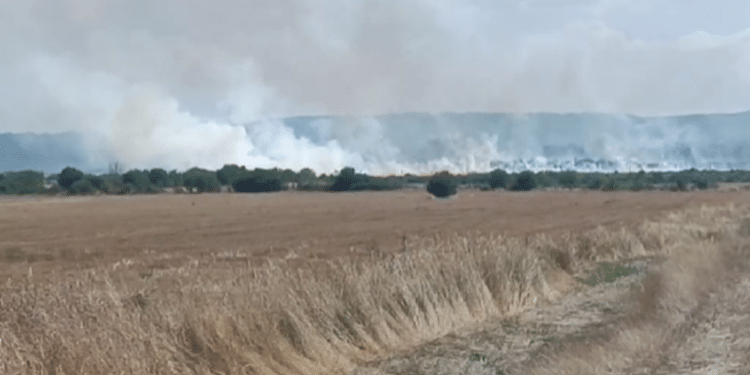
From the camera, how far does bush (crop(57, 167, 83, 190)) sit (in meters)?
81.4

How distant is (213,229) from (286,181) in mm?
63161

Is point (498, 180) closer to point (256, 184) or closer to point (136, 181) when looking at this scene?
point (256, 184)

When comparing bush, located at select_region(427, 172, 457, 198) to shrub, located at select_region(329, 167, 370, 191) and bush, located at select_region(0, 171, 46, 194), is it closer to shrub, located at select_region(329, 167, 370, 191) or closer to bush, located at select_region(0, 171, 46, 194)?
shrub, located at select_region(329, 167, 370, 191)

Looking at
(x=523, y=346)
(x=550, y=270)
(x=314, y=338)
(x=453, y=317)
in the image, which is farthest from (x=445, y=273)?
(x=550, y=270)

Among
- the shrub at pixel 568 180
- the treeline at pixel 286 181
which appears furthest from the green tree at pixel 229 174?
the shrub at pixel 568 180

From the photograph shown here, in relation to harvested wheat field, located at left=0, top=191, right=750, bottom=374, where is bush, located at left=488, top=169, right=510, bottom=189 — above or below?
above

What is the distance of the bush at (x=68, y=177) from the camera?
8144 centimetres

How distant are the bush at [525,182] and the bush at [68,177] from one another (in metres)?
58.3

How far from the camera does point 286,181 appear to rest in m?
103

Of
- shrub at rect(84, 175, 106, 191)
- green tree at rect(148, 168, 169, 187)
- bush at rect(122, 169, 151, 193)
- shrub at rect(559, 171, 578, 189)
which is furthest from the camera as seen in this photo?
shrub at rect(559, 171, 578, 189)

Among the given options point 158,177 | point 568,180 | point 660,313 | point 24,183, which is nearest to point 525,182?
point 568,180

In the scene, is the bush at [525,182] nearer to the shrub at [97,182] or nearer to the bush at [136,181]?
the bush at [136,181]

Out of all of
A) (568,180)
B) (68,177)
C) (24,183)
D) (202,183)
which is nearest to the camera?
(24,183)

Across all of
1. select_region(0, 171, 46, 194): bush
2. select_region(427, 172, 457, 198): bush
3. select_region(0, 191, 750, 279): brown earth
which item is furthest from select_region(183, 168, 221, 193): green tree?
select_region(0, 191, 750, 279): brown earth
